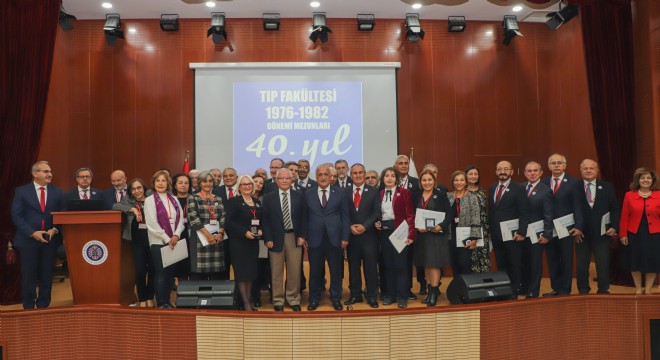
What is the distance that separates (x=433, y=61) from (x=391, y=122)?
127 centimetres

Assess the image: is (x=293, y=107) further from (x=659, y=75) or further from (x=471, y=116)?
(x=659, y=75)

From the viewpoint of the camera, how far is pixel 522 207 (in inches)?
180

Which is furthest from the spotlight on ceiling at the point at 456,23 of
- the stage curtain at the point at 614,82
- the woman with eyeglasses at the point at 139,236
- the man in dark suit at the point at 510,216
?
the woman with eyeglasses at the point at 139,236

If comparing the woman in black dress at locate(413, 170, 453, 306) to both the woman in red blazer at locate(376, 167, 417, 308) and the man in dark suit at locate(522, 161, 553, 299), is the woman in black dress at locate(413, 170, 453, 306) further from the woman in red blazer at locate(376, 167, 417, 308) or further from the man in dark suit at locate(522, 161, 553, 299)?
the man in dark suit at locate(522, 161, 553, 299)

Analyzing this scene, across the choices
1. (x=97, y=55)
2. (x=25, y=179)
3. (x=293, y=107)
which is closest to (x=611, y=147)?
(x=293, y=107)

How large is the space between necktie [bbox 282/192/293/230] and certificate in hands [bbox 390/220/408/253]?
942mm

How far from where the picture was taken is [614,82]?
5.37 metres

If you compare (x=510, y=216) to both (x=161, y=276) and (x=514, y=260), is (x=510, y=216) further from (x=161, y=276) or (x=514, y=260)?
(x=161, y=276)

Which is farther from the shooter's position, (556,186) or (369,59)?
(369,59)

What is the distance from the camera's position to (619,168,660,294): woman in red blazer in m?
4.47

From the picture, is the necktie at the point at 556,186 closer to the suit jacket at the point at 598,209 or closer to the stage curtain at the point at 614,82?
the suit jacket at the point at 598,209

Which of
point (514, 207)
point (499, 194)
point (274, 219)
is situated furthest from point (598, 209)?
point (274, 219)

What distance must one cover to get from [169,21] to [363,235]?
509cm

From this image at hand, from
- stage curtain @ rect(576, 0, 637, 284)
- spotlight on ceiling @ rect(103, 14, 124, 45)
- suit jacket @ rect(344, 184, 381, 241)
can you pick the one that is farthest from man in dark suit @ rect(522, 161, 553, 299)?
spotlight on ceiling @ rect(103, 14, 124, 45)
